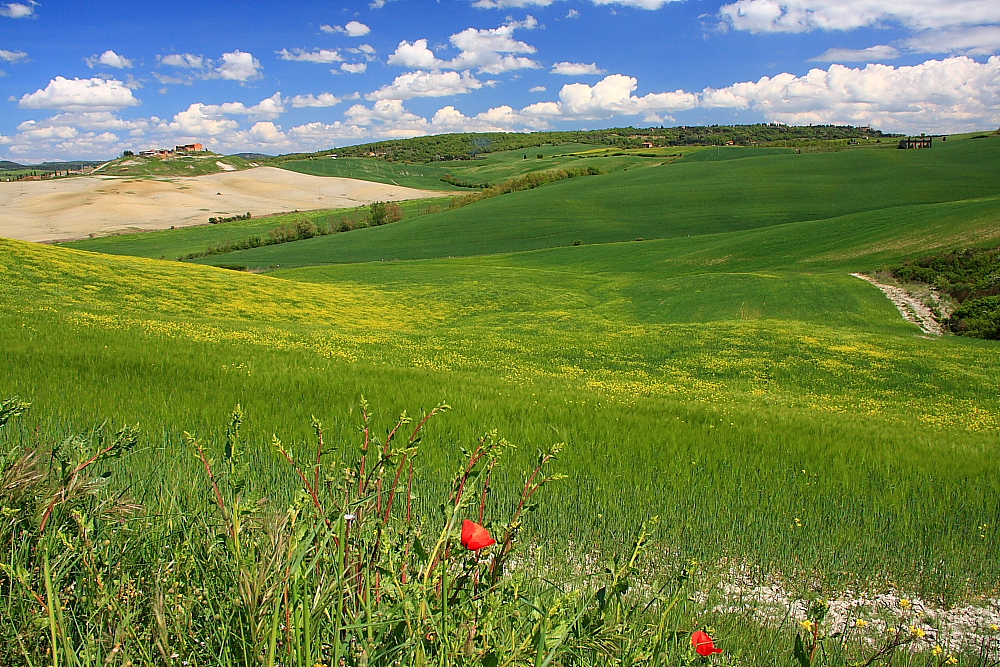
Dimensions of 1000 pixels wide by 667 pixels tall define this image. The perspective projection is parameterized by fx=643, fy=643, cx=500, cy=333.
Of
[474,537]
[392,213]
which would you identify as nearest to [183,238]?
[392,213]

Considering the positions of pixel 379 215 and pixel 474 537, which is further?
pixel 379 215

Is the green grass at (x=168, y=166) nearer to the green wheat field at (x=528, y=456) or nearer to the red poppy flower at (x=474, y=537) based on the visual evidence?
the green wheat field at (x=528, y=456)

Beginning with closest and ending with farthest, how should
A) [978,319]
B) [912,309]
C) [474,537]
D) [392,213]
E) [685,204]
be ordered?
[474,537] < [978,319] < [912,309] < [685,204] < [392,213]

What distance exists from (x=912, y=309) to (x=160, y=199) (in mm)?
112371

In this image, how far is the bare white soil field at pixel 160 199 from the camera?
85681mm

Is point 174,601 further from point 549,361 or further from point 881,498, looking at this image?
point 549,361

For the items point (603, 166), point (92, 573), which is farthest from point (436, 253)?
point (603, 166)

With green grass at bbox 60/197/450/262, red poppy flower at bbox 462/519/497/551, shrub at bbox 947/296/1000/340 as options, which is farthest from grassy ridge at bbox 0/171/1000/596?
green grass at bbox 60/197/450/262

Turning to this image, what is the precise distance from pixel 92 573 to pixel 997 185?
288 ft

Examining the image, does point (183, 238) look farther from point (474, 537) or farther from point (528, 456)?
point (474, 537)

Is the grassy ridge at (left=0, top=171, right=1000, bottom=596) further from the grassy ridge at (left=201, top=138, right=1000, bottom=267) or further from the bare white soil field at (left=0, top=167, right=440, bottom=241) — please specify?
the bare white soil field at (left=0, top=167, right=440, bottom=241)

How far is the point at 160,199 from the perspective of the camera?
108688 mm

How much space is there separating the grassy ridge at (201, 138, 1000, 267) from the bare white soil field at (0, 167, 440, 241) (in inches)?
1374

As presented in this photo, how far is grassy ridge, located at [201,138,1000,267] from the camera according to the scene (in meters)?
65.4
